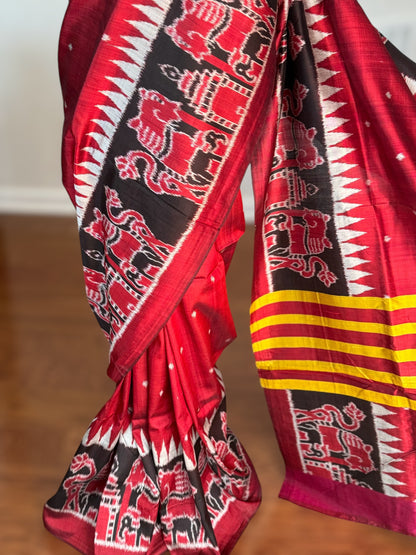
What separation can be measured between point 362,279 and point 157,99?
450 mm

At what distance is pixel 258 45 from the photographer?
104 cm

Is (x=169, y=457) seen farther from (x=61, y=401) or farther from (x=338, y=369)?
(x=61, y=401)

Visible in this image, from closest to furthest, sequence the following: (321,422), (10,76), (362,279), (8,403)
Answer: (362,279) < (321,422) < (8,403) < (10,76)

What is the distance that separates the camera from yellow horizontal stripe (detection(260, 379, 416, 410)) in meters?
1.21

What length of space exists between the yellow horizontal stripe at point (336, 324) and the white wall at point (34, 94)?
128 cm

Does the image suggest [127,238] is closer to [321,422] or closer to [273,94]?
[273,94]

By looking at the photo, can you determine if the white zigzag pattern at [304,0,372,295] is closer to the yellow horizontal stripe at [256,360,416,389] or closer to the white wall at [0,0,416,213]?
the yellow horizontal stripe at [256,360,416,389]

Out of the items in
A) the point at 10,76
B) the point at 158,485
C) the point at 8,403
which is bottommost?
the point at 8,403

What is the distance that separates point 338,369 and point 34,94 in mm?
1748

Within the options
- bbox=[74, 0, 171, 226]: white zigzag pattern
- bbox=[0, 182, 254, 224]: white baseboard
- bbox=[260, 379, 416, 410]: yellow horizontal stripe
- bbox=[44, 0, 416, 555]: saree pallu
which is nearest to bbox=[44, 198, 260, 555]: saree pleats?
bbox=[44, 0, 416, 555]: saree pallu

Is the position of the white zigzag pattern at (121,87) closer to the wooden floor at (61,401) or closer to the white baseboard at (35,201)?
the wooden floor at (61,401)

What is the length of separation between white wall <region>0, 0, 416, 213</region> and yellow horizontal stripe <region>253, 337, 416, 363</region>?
4.24 ft

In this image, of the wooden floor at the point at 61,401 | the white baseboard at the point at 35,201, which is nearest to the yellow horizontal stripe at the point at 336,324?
the wooden floor at the point at 61,401

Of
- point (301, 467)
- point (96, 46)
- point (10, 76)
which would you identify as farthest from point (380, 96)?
point (10, 76)
